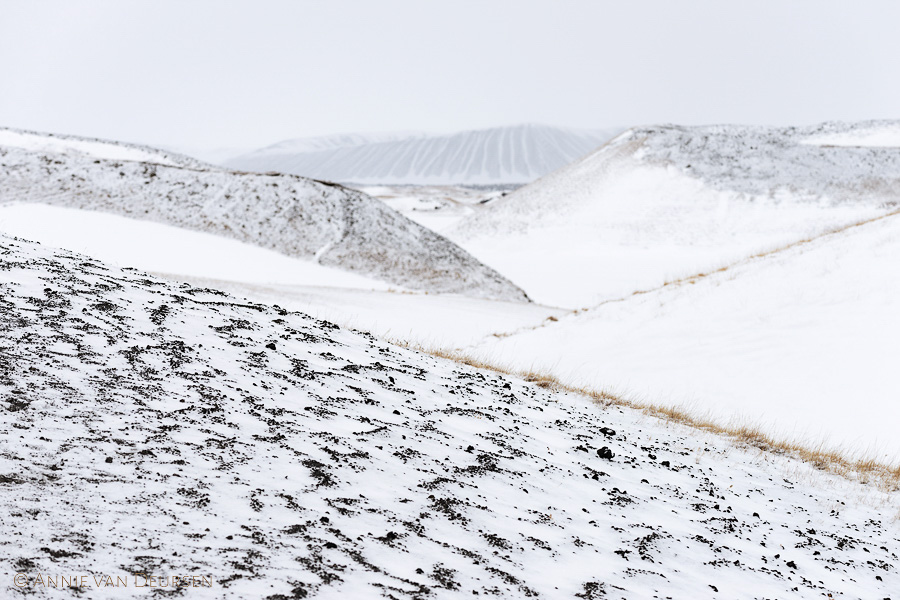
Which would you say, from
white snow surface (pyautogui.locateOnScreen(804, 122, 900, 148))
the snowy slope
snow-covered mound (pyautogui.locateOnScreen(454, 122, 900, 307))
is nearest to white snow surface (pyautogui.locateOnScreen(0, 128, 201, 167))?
snow-covered mound (pyautogui.locateOnScreen(454, 122, 900, 307))

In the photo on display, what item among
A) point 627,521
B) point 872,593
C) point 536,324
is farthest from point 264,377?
point 536,324

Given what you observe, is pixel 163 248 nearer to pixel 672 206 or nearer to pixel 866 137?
pixel 672 206

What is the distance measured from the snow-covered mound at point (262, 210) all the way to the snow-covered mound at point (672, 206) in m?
7.03

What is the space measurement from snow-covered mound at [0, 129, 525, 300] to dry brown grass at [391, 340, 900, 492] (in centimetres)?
1995

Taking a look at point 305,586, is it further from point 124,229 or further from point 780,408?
point 124,229

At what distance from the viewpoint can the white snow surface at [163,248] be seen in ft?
80.5

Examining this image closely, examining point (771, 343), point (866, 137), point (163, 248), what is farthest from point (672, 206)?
point (163, 248)

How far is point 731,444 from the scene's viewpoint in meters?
8.60

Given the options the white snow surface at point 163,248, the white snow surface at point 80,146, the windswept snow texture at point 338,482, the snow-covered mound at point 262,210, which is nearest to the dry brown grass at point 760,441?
the windswept snow texture at point 338,482

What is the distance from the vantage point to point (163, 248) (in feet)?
86.3

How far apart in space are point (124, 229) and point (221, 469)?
1037 inches

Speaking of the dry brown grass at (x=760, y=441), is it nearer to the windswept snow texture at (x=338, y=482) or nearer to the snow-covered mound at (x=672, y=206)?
the windswept snow texture at (x=338, y=482)

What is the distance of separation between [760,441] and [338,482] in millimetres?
6824

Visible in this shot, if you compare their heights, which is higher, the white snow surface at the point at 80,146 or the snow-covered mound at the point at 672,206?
the snow-covered mound at the point at 672,206
